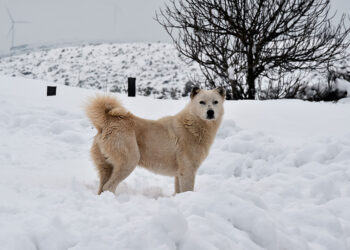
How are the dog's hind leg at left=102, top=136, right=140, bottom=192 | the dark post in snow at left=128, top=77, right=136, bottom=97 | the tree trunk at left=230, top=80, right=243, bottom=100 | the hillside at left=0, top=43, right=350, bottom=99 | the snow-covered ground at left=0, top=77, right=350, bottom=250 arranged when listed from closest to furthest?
the snow-covered ground at left=0, top=77, right=350, bottom=250
the dog's hind leg at left=102, top=136, right=140, bottom=192
the tree trunk at left=230, top=80, right=243, bottom=100
the dark post in snow at left=128, top=77, right=136, bottom=97
the hillside at left=0, top=43, right=350, bottom=99

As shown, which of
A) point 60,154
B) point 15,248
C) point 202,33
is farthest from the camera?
point 202,33

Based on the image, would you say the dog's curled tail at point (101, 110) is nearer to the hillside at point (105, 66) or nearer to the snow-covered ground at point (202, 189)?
the snow-covered ground at point (202, 189)

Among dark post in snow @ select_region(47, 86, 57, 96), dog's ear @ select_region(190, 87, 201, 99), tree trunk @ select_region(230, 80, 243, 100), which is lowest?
dog's ear @ select_region(190, 87, 201, 99)

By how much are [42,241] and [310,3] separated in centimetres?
933

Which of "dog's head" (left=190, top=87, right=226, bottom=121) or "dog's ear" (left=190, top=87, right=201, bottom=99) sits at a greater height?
"dog's ear" (left=190, top=87, right=201, bottom=99)

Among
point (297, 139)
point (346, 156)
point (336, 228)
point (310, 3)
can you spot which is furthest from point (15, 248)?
point (310, 3)

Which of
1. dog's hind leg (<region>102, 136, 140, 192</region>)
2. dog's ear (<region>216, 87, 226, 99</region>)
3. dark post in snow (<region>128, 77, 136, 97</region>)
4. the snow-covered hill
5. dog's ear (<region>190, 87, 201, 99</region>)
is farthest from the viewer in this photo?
the snow-covered hill

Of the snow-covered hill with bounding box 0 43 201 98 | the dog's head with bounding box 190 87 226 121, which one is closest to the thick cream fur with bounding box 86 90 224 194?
the dog's head with bounding box 190 87 226 121

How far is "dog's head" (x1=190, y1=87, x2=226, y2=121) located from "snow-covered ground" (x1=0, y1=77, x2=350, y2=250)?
3.03 feet

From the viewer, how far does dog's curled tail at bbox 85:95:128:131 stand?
4.03 m

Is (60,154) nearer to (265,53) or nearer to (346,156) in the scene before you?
(346,156)

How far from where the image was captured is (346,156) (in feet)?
14.7

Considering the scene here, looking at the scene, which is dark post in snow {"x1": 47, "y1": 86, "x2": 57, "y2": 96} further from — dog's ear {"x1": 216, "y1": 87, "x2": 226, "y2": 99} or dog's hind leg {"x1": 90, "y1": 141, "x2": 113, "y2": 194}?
dog's ear {"x1": 216, "y1": 87, "x2": 226, "y2": 99}

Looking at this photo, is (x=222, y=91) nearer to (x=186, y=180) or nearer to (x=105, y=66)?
(x=186, y=180)
